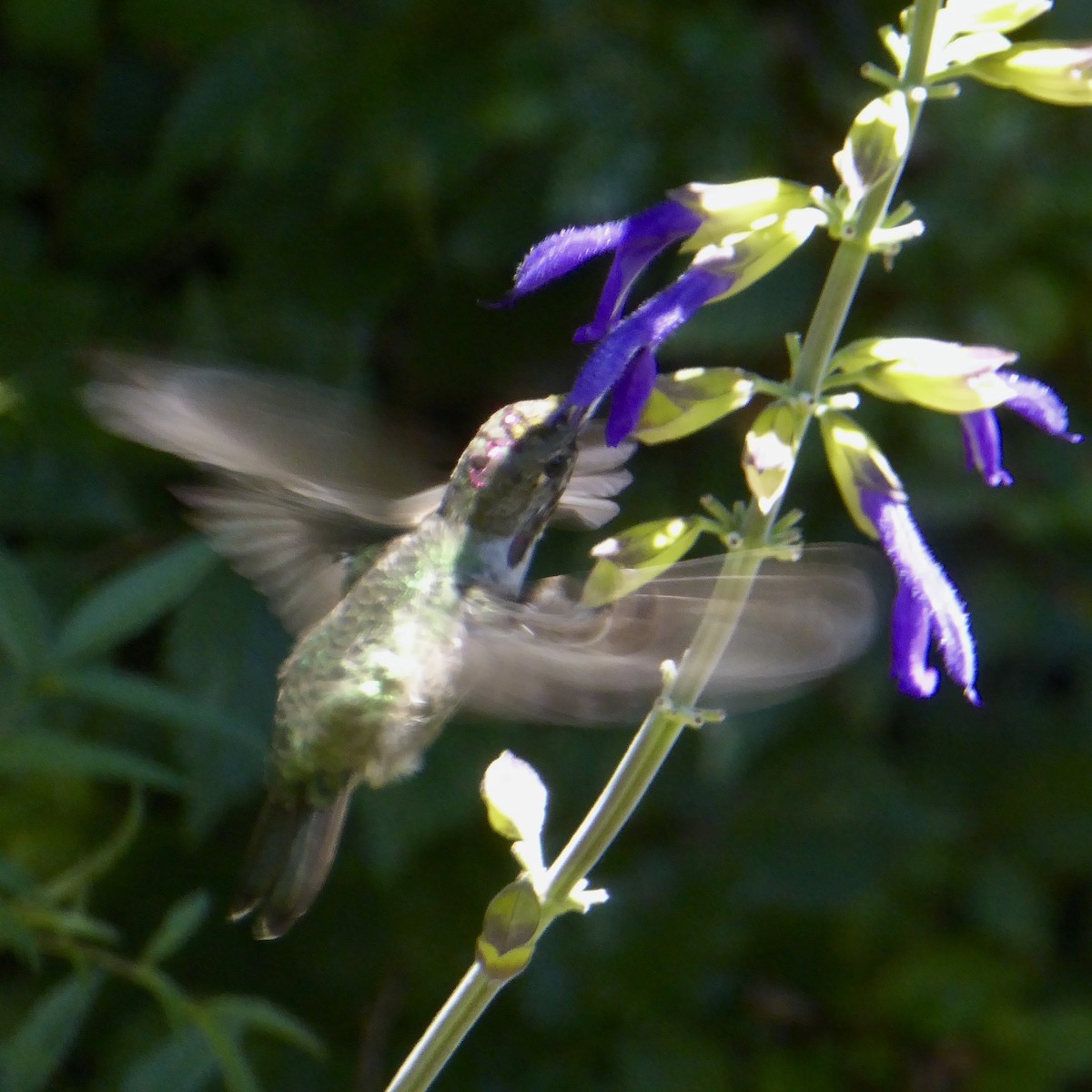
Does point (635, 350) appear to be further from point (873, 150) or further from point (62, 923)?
point (62, 923)

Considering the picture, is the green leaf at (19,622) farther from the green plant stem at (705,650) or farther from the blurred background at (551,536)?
the green plant stem at (705,650)

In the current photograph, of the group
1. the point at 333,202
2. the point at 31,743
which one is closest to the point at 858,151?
the point at 31,743

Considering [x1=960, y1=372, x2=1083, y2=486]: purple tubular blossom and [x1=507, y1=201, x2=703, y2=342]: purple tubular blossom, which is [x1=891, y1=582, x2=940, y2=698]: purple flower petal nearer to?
[x1=960, y1=372, x2=1083, y2=486]: purple tubular blossom

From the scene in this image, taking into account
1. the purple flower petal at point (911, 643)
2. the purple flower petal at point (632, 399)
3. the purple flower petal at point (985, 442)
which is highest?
the purple flower petal at point (632, 399)

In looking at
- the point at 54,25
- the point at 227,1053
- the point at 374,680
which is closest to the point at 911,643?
the point at 374,680

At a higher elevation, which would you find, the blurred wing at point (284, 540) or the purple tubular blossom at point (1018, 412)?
the purple tubular blossom at point (1018, 412)

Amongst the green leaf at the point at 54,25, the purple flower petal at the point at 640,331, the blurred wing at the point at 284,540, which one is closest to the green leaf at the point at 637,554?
the purple flower petal at the point at 640,331
